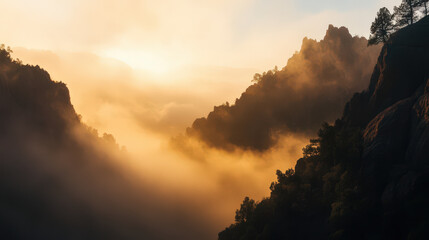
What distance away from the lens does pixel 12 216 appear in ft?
469

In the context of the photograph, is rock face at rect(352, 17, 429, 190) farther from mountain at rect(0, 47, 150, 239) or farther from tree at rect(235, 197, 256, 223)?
mountain at rect(0, 47, 150, 239)

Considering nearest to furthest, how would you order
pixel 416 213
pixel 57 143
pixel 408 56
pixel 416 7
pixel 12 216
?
pixel 416 213, pixel 408 56, pixel 416 7, pixel 12 216, pixel 57 143

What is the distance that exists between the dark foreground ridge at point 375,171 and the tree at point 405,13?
1154 cm

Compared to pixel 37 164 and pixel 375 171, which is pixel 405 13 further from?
pixel 37 164

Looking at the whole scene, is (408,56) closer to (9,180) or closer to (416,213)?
(416,213)

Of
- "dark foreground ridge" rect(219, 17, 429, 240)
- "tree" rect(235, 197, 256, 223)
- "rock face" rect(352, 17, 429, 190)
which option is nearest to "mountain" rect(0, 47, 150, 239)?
"tree" rect(235, 197, 256, 223)

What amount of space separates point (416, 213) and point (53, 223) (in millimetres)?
171325

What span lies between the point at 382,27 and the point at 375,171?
4133cm

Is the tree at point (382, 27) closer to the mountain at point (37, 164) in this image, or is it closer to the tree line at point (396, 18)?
the tree line at point (396, 18)

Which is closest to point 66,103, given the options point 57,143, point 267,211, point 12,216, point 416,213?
point 57,143

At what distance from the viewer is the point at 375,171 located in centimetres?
5481

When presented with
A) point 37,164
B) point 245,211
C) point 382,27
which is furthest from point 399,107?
point 37,164

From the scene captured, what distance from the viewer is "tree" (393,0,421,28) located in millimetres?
77438

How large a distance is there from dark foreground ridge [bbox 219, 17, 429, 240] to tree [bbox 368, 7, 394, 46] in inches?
450
